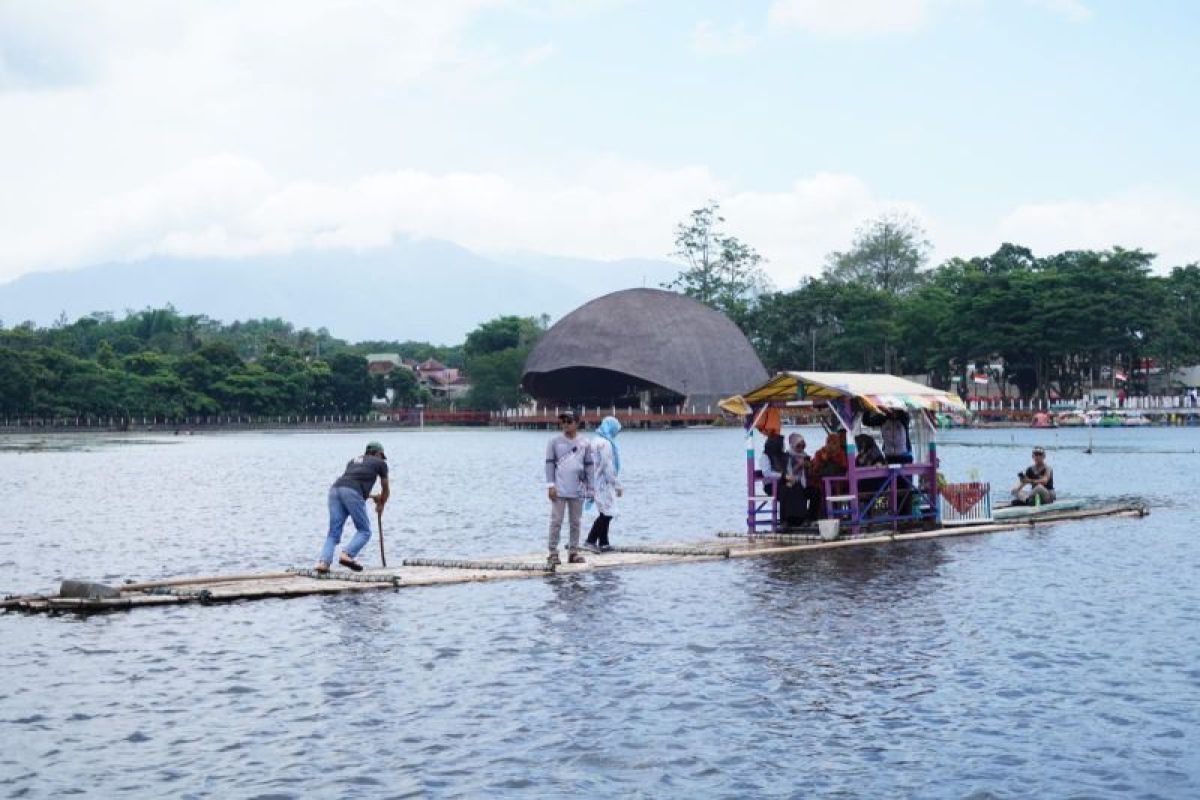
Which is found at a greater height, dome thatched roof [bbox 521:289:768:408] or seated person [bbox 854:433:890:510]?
dome thatched roof [bbox 521:289:768:408]

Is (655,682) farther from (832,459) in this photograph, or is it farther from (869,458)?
(869,458)

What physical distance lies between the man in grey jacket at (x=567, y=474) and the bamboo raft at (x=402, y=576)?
57 centimetres

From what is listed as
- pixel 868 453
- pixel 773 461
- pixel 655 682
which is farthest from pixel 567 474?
pixel 868 453

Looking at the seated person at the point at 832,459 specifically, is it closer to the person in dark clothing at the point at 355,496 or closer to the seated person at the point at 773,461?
the seated person at the point at 773,461

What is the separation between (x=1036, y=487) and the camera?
2967 cm

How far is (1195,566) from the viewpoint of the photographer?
22.0 meters

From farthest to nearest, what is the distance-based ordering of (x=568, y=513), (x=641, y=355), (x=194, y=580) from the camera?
(x=641, y=355) → (x=568, y=513) → (x=194, y=580)

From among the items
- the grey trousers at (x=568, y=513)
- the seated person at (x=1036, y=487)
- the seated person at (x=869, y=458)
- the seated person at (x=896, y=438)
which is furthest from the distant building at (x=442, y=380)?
the grey trousers at (x=568, y=513)

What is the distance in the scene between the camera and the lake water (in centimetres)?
1047

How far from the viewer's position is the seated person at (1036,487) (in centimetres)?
2963

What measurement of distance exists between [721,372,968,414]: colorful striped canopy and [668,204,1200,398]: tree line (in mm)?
82193

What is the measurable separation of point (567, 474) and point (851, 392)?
538cm

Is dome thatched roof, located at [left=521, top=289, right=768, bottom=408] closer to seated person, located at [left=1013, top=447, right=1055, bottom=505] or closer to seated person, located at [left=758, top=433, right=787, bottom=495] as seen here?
seated person, located at [left=1013, top=447, right=1055, bottom=505]

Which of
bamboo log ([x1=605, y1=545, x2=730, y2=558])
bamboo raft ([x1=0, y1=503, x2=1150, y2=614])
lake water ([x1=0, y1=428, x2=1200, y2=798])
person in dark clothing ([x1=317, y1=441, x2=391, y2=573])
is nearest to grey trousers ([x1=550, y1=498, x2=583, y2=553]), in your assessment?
bamboo raft ([x1=0, y1=503, x2=1150, y2=614])
